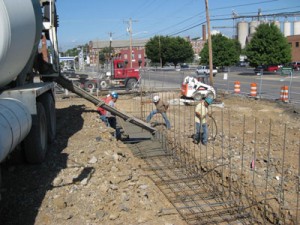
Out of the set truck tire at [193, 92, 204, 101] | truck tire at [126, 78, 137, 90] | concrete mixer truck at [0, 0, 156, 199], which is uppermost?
concrete mixer truck at [0, 0, 156, 199]

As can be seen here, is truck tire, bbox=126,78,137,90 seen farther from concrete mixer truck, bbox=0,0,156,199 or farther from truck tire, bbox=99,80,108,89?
concrete mixer truck, bbox=0,0,156,199

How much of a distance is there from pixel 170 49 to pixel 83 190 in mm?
77622

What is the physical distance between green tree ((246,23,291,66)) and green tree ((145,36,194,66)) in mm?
32610

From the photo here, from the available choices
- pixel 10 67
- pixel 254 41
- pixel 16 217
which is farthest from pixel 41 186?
pixel 254 41

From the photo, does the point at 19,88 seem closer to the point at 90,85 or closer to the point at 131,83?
the point at 90,85

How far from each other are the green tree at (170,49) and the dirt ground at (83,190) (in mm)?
74033

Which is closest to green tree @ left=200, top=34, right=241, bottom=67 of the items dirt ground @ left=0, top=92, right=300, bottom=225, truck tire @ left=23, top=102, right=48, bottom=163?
dirt ground @ left=0, top=92, right=300, bottom=225

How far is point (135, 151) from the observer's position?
32.4 feet

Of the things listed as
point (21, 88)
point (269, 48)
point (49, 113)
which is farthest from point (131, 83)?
point (269, 48)

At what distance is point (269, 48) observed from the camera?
162 feet

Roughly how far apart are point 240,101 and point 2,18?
51.7ft

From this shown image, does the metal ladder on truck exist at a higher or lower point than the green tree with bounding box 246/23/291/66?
lower

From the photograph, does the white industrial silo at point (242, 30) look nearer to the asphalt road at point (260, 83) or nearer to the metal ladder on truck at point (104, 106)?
the asphalt road at point (260, 83)

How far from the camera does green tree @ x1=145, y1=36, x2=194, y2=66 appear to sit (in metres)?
82.2
